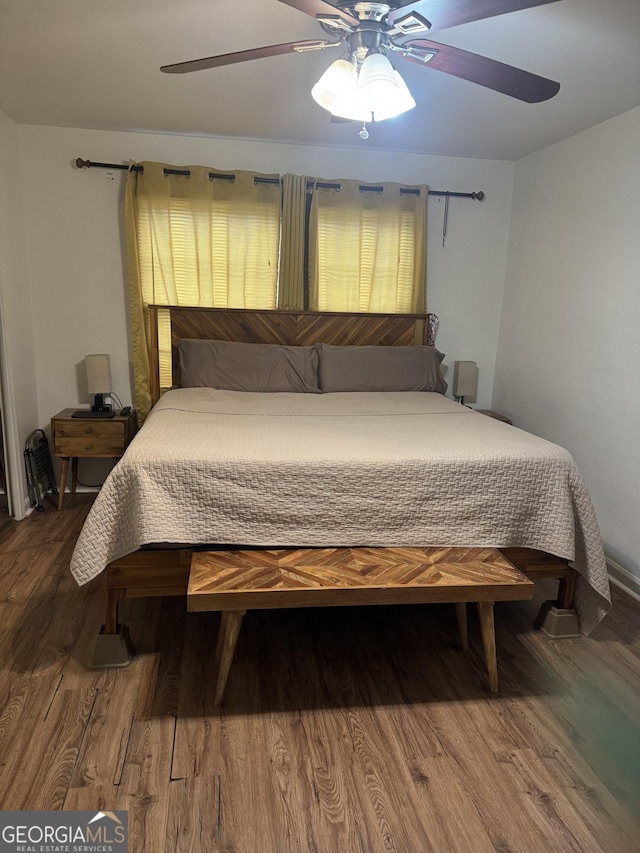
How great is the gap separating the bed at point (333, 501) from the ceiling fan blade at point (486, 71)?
123cm

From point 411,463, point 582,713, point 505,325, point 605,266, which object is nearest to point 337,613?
point 411,463

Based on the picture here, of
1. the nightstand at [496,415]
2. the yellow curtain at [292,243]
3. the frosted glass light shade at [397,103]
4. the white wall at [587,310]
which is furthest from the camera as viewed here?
the nightstand at [496,415]

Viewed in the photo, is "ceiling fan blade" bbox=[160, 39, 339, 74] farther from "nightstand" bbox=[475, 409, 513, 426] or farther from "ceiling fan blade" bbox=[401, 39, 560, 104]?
"nightstand" bbox=[475, 409, 513, 426]

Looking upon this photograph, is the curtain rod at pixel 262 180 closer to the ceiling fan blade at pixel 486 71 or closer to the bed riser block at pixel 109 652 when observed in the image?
the ceiling fan blade at pixel 486 71

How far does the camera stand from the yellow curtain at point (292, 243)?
11.7 feet

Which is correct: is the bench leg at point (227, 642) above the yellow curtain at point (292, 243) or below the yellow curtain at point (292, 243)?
below

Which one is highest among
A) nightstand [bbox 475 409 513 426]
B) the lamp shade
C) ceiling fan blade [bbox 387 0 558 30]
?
ceiling fan blade [bbox 387 0 558 30]

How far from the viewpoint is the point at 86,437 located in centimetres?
335

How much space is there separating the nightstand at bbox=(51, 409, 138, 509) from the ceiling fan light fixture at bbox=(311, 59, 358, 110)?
7.27 ft

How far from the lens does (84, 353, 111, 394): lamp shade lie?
11.2 feet

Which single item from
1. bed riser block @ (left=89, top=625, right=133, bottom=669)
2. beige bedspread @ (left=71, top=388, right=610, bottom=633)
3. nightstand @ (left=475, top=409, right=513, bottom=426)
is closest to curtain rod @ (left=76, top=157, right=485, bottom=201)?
nightstand @ (left=475, top=409, right=513, bottom=426)

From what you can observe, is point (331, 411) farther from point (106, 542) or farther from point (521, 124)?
point (521, 124)

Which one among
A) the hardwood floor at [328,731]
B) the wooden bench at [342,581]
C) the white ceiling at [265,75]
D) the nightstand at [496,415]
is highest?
the white ceiling at [265,75]

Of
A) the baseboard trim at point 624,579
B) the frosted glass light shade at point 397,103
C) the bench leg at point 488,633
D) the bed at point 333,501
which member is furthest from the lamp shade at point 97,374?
the baseboard trim at point 624,579
